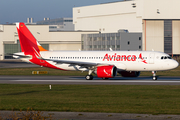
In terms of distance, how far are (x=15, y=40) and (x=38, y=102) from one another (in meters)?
103

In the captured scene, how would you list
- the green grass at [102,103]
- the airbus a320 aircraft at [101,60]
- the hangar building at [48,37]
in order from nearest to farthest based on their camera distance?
1. the green grass at [102,103]
2. the airbus a320 aircraft at [101,60]
3. the hangar building at [48,37]

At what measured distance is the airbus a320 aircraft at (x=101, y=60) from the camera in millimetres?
42188

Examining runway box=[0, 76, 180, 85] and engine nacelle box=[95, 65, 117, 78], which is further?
engine nacelle box=[95, 65, 117, 78]

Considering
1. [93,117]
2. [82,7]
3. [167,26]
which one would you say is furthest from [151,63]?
[82,7]

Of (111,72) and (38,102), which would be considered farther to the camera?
(111,72)

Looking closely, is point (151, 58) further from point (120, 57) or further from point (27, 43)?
point (27, 43)

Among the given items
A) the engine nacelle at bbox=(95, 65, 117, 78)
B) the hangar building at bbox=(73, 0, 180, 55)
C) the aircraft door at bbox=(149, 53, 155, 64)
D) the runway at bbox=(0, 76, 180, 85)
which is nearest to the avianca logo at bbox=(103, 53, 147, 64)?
the aircraft door at bbox=(149, 53, 155, 64)

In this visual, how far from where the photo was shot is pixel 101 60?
145ft

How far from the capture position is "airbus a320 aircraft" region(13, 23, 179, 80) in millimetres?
42188

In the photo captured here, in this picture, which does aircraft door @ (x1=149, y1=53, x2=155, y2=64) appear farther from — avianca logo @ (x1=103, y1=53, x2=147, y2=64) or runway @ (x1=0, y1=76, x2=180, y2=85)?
runway @ (x1=0, y1=76, x2=180, y2=85)

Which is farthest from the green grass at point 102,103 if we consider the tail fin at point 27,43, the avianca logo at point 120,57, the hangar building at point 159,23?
the hangar building at point 159,23

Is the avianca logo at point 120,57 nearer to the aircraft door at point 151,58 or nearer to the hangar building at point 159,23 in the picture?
the aircraft door at point 151,58

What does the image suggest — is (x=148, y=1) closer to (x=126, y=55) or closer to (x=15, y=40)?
(x=15, y=40)

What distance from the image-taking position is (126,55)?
4334 cm
